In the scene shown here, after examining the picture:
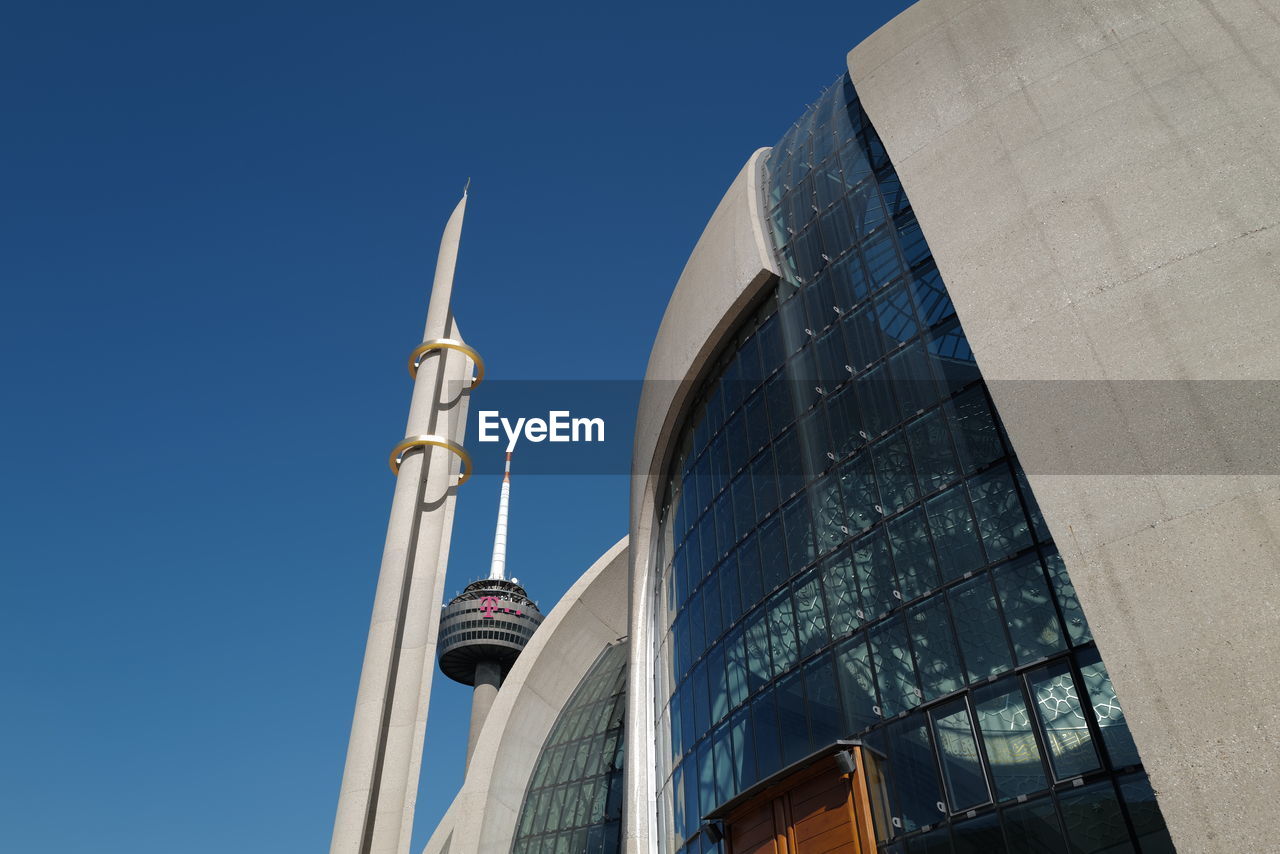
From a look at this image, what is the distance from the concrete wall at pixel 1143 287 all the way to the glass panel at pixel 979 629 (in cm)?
218

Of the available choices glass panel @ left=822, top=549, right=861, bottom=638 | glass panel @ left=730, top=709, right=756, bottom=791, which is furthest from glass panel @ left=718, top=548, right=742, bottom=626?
glass panel @ left=822, top=549, right=861, bottom=638

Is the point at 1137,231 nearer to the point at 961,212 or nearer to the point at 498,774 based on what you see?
the point at 961,212

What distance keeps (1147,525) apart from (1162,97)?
24.0 ft

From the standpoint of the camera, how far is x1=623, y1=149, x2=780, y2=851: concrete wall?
22.5 m

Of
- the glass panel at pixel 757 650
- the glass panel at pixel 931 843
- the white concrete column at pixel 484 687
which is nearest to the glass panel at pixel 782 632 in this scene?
the glass panel at pixel 757 650

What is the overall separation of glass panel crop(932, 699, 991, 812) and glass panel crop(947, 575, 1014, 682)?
581 millimetres

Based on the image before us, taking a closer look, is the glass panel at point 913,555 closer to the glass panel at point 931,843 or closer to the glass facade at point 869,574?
the glass facade at point 869,574

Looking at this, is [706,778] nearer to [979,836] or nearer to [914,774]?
[914,774]

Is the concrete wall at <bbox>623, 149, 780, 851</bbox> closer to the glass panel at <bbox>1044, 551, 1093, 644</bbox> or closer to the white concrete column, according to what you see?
the glass panel at <bbox>1044, 551, 1093, 644</bbox>

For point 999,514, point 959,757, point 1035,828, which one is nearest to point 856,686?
point 959,757

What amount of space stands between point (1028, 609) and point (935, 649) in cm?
156

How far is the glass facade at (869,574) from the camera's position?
13.1 m

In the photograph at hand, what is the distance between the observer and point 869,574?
16484mm

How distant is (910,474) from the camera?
1647cm
